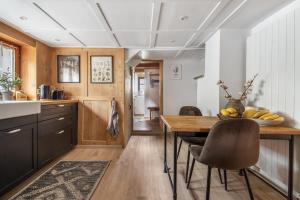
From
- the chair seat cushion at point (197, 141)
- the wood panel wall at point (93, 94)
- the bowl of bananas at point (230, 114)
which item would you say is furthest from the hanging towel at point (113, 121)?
the bowl of bananas at point (230, 114)

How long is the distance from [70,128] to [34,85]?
99cm

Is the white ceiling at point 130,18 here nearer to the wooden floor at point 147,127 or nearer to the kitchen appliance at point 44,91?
the kitchen appliance at point 44,91

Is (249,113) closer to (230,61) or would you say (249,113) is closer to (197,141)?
(197,141)

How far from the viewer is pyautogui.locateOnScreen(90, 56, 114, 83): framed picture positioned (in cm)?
389

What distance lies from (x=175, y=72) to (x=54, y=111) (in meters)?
3.39

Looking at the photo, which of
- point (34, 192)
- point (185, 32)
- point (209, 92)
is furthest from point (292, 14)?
point (34, 192)

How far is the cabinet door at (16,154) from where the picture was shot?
1.91m

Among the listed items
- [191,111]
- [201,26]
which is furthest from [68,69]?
[201,26]

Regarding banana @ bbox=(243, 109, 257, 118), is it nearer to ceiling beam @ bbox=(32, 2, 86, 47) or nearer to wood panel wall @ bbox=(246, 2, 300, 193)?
wood panel wall @ bbox=(246, 2, 300, 193)

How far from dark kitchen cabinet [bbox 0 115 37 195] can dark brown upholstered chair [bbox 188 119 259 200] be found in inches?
77.0

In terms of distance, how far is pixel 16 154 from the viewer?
→ 6.87ft

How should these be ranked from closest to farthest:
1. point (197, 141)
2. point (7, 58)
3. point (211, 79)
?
point (197, 141)
point (7, 58)
point (211, 79)

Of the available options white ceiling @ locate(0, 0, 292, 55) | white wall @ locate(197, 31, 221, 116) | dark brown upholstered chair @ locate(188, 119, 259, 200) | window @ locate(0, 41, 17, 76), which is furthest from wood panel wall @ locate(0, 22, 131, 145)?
dark brown upholstered chair @ locate(188, 119, 259, 200)

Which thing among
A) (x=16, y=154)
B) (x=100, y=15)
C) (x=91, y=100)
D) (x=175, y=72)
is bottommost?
(x=16, y=154)
